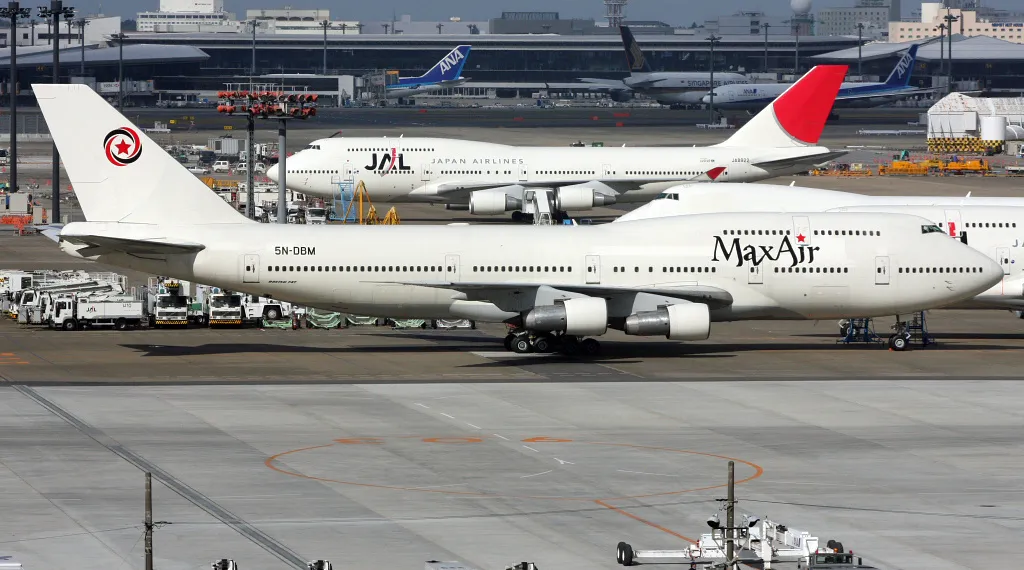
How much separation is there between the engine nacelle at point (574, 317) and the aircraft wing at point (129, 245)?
10.6 meters

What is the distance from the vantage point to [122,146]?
48312mm

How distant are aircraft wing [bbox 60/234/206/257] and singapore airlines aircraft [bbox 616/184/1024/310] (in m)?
15.9

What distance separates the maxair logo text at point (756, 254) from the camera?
49.1 meters

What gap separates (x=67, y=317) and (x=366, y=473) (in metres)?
25.2

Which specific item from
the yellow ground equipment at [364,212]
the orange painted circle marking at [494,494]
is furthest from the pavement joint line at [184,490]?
the yellow ground equipment at [364,212]

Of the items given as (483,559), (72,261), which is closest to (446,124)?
(72,261)

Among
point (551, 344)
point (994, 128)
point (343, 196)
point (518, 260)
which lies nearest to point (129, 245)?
point (518, 260)

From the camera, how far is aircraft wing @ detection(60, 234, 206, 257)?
4641 centimetres

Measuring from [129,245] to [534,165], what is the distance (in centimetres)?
4672

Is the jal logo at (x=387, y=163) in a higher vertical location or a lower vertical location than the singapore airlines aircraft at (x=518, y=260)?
higher

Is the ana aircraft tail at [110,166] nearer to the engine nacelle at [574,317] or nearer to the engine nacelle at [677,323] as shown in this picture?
the engine nacelle at [574,317]

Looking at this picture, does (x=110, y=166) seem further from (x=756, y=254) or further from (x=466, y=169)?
(x=466, y=169)

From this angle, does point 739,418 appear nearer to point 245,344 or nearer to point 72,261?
point 245,344

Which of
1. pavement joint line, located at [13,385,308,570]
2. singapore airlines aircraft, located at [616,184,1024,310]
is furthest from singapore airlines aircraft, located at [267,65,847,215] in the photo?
pavement joint line, located at [13,385,308,570]
